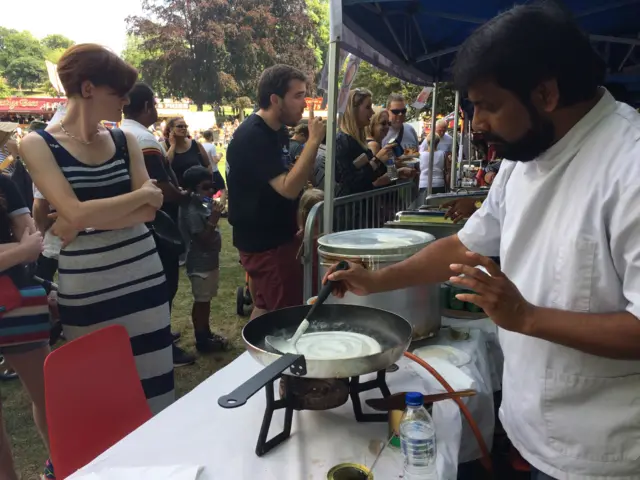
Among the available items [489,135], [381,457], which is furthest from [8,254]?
[489,135]

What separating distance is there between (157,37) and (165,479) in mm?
27486

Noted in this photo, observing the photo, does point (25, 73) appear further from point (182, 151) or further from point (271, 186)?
point (271, 186)

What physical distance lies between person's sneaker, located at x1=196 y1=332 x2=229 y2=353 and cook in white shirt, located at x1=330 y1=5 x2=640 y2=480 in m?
3.18

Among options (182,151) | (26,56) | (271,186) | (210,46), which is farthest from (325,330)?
(26,56)

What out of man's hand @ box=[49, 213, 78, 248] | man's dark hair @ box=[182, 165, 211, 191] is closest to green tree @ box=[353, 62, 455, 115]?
man's dark hair @ box=[182, 165, 211, 191]

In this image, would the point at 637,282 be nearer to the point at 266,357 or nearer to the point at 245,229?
the point at 266,357

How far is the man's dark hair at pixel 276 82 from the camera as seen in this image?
2.98m

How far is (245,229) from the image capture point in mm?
3146

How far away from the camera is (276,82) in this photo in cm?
299

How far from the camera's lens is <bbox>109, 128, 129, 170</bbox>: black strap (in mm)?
2268

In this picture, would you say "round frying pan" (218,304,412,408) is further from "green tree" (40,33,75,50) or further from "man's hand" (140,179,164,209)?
"green tree" (40,33,75,50)

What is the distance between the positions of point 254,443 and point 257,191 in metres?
1.87

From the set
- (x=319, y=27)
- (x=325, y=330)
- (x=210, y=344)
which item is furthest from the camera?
(x=319, y=27)

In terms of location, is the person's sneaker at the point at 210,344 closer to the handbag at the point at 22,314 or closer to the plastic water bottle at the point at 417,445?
the handbag at the point at 22,314
